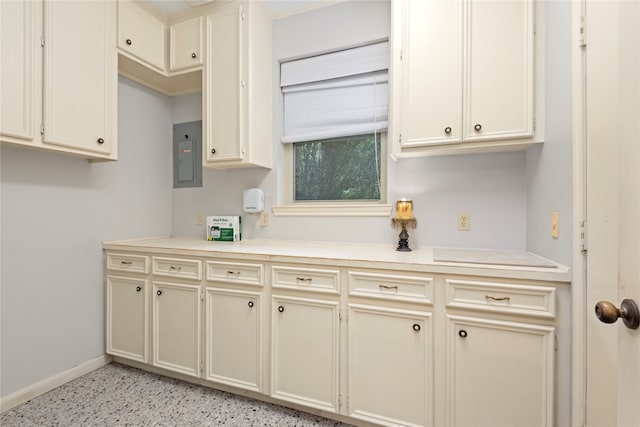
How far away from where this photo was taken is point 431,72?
5.85 ft

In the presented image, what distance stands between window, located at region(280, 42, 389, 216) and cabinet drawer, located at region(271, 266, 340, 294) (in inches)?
33.8

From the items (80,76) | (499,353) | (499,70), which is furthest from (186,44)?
(499,353)

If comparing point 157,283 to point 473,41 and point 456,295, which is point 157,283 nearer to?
point 456,295

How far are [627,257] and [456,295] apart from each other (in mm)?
863

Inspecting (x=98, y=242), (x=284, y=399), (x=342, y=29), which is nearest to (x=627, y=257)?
(x=284, y=399)

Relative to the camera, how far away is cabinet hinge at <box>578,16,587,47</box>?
1188 millimetres

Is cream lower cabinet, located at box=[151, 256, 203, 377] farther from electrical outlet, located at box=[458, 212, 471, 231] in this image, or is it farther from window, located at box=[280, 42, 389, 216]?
electrical outlet, located at box=[458, 212, 471, 231]

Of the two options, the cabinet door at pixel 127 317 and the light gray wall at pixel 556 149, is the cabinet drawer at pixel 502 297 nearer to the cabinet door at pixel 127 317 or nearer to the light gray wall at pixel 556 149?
the light gray wall at pixel 556 149

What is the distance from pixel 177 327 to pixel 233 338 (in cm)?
47

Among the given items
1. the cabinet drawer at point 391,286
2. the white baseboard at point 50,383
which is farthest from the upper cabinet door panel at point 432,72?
the white baseboard at point 50,383

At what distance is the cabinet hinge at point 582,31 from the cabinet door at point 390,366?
4.37 feet

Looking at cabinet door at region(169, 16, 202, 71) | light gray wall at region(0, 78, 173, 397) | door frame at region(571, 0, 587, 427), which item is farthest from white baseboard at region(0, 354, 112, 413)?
door frame at region(571, 0, 587, 427)

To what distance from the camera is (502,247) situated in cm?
195

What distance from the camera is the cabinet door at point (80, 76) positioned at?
1.82m
